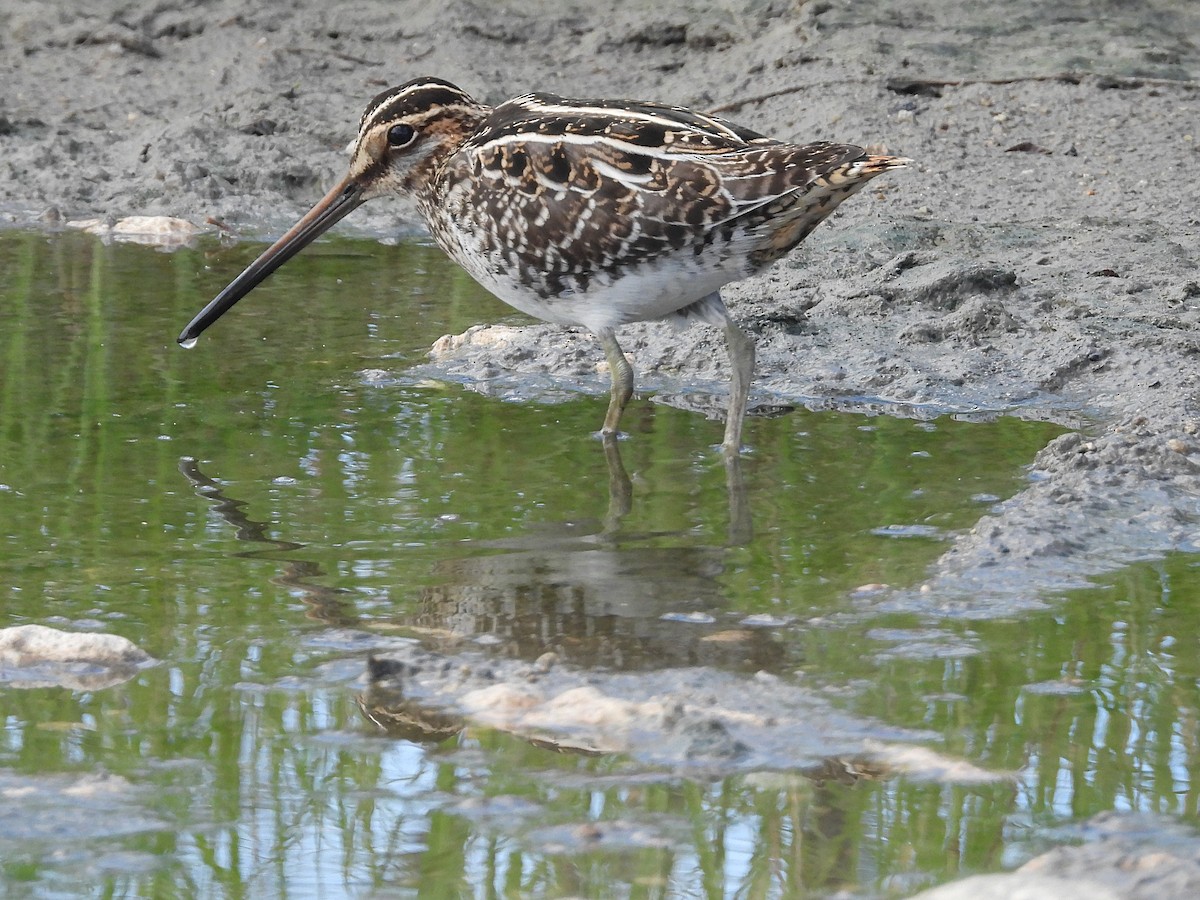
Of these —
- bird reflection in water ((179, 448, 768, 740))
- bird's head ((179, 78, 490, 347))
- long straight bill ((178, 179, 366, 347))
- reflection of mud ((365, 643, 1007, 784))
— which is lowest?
reflection of mud ((365, 643, 1007, 784))

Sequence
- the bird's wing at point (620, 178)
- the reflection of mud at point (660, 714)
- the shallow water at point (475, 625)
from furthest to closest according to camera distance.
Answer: the bird's wing at point (620, 178), the reflection of mud at point (660, 714), the shallow water at point (475, 625)

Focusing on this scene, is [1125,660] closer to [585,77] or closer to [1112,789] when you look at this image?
[1112,789]

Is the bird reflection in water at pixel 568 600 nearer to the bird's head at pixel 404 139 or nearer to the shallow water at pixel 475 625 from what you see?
the shallow water at pixel 475 625

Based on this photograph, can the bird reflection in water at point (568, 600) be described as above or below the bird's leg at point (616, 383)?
below

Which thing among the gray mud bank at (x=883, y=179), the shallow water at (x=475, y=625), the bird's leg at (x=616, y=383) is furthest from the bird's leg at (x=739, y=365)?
the gray mud bank at (x=883, y=179)

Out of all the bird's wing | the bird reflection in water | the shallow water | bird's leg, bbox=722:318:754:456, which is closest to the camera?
the shallow water

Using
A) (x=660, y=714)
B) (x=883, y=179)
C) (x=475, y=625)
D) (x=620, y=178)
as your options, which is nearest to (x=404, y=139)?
(x=620, y=178)

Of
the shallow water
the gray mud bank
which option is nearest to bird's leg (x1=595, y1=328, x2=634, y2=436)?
the shallow water

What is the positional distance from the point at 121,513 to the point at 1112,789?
2716mm

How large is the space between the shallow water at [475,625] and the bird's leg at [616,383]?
0.12 m

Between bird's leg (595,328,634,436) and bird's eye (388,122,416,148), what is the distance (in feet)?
3.13

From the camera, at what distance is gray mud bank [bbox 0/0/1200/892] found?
16.7ft

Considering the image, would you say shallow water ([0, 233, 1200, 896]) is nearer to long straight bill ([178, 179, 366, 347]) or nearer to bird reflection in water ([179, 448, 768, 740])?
bird reflection in water ([179, 448, 768, 740])

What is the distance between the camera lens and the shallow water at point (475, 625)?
2836mm
